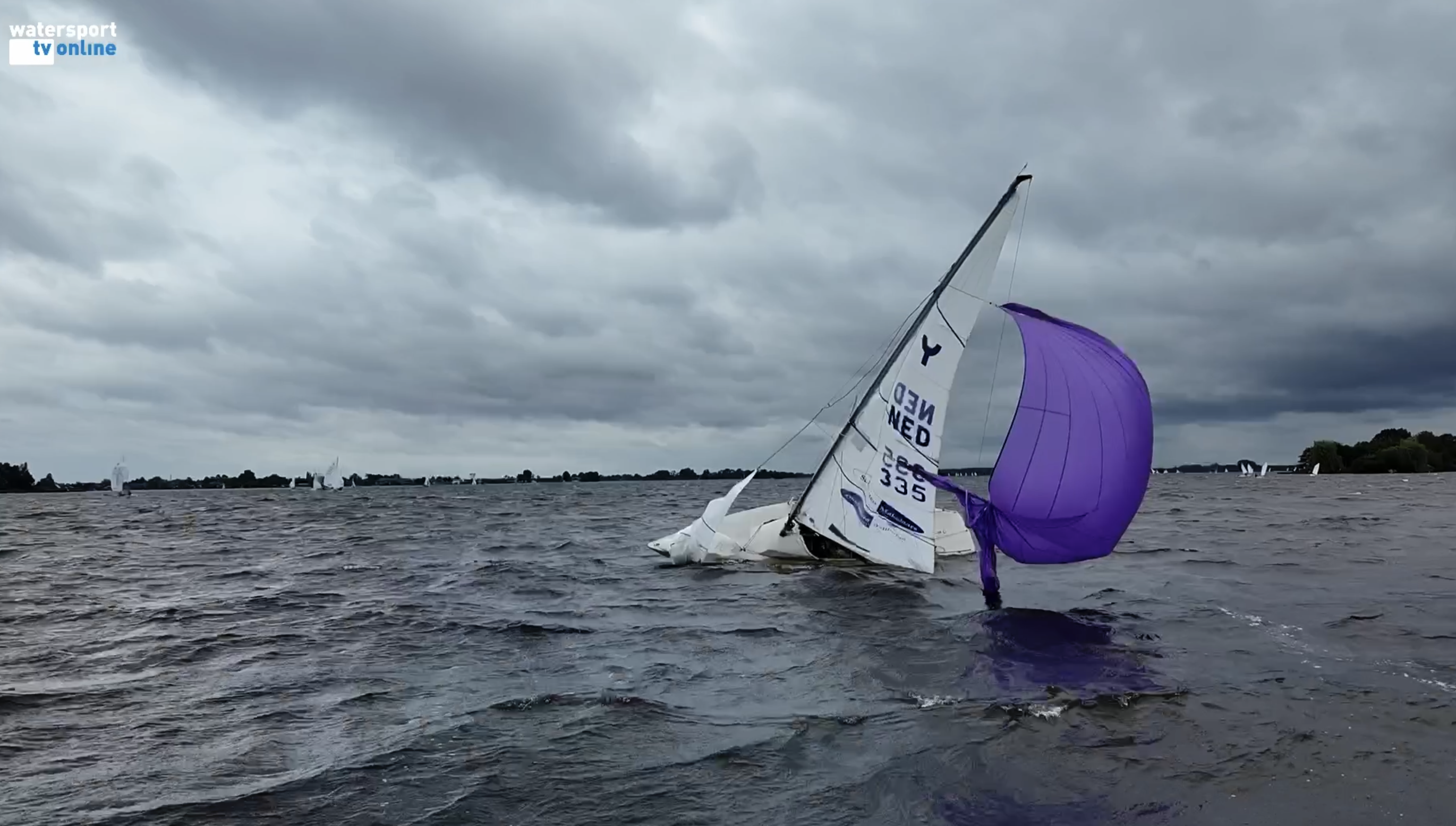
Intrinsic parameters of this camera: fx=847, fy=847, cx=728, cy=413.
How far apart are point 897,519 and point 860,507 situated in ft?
3.31

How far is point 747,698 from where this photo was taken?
9750 mm

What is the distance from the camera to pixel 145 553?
101 feet

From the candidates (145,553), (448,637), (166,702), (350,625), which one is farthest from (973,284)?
(145,553)

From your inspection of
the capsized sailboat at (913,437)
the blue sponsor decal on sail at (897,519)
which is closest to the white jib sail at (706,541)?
the capsized sailboat at (913,437)

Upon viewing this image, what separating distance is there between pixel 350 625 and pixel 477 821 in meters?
9.51

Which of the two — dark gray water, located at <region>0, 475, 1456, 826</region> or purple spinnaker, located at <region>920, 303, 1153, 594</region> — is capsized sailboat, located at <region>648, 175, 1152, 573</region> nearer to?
purple spinnaker, located at <region>920, 303, 1153, 594</region>

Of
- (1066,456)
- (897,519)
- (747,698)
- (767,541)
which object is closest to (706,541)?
(767,541)

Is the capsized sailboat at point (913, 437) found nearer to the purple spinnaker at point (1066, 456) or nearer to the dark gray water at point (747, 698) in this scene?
the purple spinnaker at point (1066, 456)

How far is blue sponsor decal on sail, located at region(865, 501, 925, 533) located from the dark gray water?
1372 millimetres

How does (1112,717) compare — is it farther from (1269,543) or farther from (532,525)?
(532,525)

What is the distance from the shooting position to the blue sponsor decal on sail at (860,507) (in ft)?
63.2

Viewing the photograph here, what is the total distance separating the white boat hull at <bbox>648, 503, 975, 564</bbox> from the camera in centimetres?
2377

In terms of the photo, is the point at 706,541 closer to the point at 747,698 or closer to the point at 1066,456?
the point at 1066,456

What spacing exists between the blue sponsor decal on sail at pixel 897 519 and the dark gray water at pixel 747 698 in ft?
4.50
